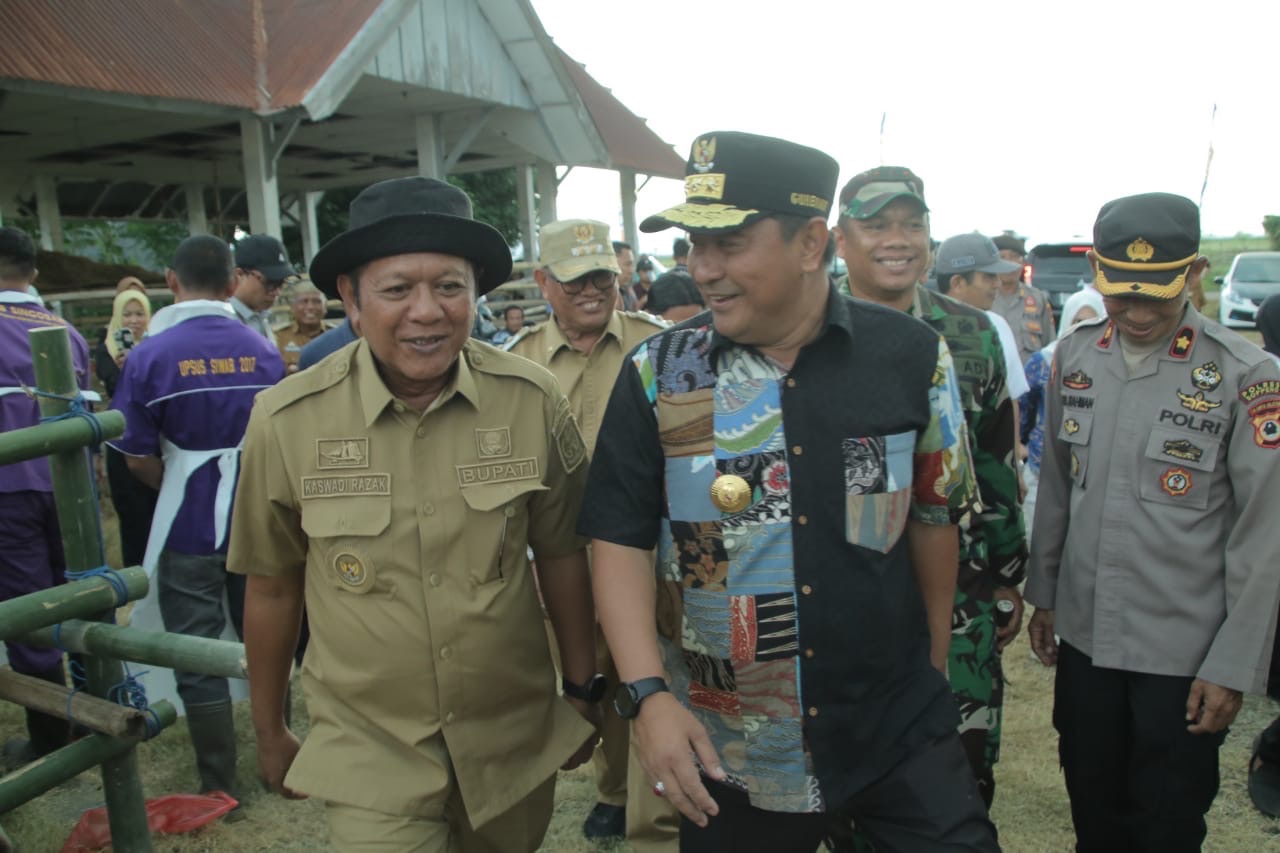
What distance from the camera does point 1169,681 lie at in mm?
2873

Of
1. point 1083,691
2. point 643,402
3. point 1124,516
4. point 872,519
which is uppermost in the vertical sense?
point 643,402

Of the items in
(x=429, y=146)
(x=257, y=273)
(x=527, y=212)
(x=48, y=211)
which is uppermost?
(x=429, y=146)

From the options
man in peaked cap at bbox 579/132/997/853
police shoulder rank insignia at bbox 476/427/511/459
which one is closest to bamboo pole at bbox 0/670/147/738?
police shoulder rank insignia at bbox 476/427/511/459

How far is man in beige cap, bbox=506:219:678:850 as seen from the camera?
4039 mm

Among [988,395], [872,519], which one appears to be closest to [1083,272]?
[988,395]

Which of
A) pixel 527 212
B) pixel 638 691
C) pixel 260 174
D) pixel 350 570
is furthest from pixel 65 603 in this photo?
pixel 527 212

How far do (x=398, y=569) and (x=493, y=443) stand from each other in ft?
1.24

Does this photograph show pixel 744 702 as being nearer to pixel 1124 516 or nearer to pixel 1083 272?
pixel 1124 516

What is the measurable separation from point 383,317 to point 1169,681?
7.81 feet

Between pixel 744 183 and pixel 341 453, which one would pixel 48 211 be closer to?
pixel 341 453

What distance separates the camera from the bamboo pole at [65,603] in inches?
113

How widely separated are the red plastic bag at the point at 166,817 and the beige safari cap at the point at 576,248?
8.57 feet

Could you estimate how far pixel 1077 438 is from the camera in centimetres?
309

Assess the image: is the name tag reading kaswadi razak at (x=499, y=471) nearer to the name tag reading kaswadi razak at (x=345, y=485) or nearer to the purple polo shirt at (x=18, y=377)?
the name tag reading kaswadi razak at (x=345, y=485)
